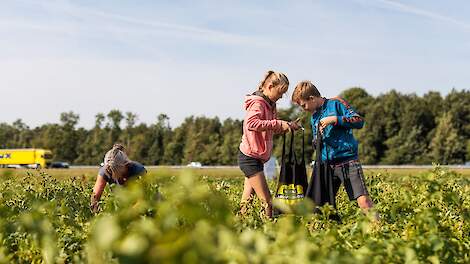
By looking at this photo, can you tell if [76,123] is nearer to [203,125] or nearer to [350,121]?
[203,125]

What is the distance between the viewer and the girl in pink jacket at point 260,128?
6.59 meters

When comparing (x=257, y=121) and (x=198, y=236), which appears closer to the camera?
(x=198, y=236)

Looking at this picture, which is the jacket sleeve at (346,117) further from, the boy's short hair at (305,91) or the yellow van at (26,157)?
the yellow van at (26,157)

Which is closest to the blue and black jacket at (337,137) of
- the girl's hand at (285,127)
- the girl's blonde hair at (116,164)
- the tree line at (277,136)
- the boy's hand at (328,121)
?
the boy's hand at (328,121)

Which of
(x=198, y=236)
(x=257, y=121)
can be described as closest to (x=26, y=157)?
(x=257, y=121)

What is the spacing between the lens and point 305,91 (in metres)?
6.62

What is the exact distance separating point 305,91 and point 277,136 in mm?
67957

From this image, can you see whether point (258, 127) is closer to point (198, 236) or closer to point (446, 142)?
point (198, 236)

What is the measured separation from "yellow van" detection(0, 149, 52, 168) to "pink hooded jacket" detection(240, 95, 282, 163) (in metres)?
82.0

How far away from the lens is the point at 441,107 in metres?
82.6

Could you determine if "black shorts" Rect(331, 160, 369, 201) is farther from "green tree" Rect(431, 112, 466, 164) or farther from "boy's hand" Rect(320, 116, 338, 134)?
"green tree" Rect(431, 112, 466, 164)

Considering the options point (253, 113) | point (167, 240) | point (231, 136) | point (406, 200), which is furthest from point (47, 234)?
point (231, 136)

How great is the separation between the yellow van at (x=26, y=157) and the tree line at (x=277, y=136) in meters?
18.8

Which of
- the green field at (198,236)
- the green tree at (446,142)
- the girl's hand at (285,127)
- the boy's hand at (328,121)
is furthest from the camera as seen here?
the green tree at (446,142)
